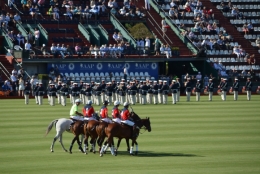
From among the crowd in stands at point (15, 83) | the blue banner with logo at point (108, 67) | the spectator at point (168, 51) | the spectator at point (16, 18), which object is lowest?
the crowd in stands at point (15, 83)

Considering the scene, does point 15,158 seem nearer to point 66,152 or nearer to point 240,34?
point 66,152

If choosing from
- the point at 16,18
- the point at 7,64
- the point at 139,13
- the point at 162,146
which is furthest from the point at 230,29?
the point at 162,146

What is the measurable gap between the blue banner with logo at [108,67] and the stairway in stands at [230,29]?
11003mm

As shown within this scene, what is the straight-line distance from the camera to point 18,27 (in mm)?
58688

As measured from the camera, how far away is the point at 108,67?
2319 inches

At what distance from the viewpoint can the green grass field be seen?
23.0 meters

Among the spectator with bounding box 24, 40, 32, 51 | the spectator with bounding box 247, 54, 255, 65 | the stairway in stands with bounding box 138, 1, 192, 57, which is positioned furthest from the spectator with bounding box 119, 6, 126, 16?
the spectator with bounding box 247, 54, 255, 65

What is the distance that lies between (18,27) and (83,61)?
6.09 metres

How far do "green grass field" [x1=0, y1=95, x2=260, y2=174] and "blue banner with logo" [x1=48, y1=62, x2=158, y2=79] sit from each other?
14.9 meters

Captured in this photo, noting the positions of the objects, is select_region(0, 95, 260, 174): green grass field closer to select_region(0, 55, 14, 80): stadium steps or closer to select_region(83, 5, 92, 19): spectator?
select_region(0, 55, 14, 80): stadium steps

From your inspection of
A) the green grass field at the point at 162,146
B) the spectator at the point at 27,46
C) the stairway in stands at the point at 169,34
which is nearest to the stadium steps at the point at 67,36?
the spectator at the point at 27,46

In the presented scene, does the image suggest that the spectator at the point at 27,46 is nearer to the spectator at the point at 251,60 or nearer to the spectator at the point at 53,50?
the spectator at the point at 53,50

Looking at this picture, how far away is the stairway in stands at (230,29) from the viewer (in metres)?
67.0

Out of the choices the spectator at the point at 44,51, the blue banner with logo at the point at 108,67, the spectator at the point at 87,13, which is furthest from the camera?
the spectator at the point at 87,13
